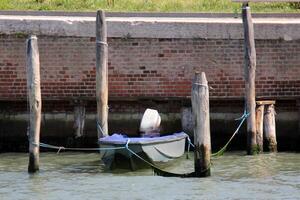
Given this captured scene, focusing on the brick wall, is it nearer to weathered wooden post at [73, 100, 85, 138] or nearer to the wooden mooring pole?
weathered wooden post at [73, 100, 85, 138]

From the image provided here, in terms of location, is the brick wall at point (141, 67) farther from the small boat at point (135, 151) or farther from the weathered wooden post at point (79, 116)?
the small boat at point (135, 151)

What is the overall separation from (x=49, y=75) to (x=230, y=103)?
3757 mm

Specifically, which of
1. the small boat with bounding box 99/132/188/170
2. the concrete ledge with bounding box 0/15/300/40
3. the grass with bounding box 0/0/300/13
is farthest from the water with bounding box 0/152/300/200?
the grass with bounding box 0/0/300/13

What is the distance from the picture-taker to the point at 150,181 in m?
15.7

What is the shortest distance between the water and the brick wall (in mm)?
1704

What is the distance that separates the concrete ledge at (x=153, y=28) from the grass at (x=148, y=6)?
171 inches

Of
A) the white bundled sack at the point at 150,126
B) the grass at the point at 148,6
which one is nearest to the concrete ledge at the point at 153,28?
the white bundled sack at the point at 150,126

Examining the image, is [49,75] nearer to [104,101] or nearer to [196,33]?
[104,101]

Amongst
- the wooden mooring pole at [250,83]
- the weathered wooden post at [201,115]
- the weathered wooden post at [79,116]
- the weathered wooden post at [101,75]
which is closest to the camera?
Answer: the weathered wooden post at [201,115]

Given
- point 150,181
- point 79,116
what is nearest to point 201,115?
point 150,181

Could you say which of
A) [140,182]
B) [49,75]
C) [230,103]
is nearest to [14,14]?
[49,75]

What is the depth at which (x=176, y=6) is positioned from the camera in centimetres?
2466

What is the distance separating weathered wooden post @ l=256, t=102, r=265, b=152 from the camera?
18.2 m

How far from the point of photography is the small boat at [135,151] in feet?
55.0
